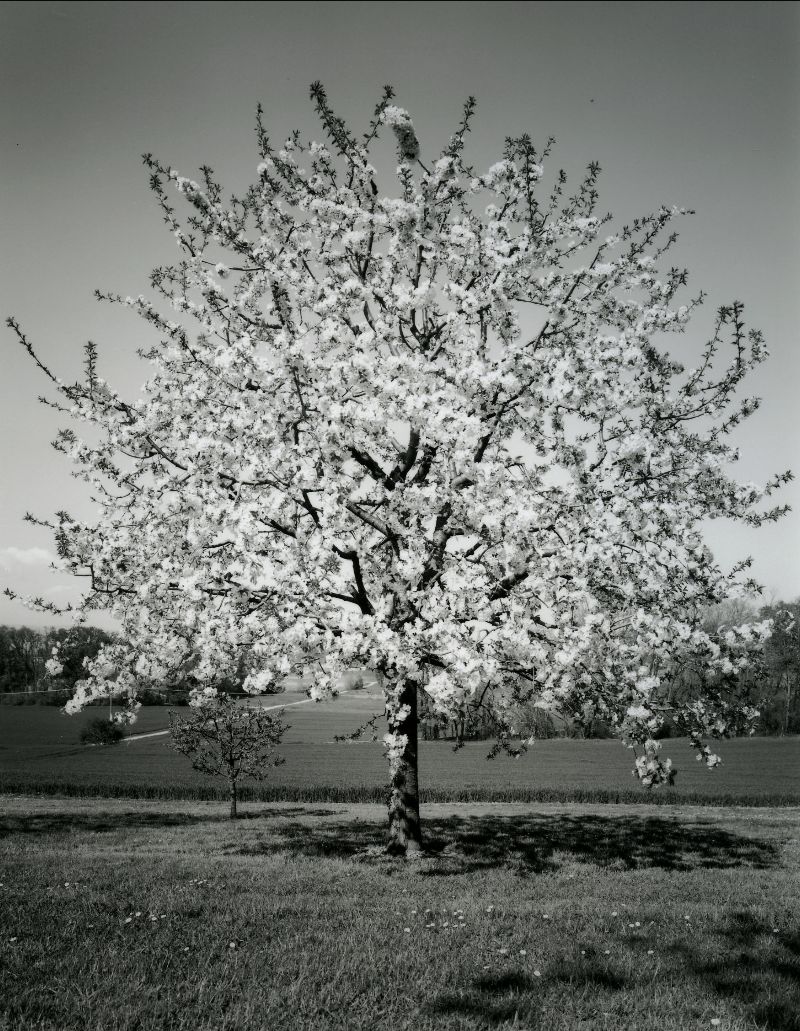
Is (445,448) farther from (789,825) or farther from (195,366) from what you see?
(789,825)

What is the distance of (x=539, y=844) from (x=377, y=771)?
102 ft

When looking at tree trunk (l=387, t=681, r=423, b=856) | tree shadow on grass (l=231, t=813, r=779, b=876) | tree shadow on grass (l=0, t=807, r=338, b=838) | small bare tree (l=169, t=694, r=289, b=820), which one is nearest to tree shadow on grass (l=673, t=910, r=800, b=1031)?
tree shadow on grass (l=231, t=813, r=779, b=876)

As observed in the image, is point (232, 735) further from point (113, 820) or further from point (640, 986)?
point (640, 986)

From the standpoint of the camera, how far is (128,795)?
33.8 meters

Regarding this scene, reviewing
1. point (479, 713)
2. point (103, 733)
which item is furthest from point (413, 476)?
point (103, 733)

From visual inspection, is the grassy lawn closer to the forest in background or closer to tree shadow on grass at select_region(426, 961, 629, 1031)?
tree shadow on grass at select_region(426, 961, 629, 1031)

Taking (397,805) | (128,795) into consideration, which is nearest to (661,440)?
(397,805)

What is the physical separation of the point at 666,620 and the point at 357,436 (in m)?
5.17

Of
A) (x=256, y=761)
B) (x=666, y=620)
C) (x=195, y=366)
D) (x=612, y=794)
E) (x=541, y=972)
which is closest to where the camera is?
(x=541, y=972)

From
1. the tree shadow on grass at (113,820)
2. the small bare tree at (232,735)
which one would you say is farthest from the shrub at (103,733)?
the small bare tree at (232,735)

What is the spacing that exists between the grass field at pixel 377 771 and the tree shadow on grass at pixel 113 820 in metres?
4.78

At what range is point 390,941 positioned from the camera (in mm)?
6445

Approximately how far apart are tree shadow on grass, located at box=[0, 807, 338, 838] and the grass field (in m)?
Answer: 4.78

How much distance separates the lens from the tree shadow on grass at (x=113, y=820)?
16.9m
